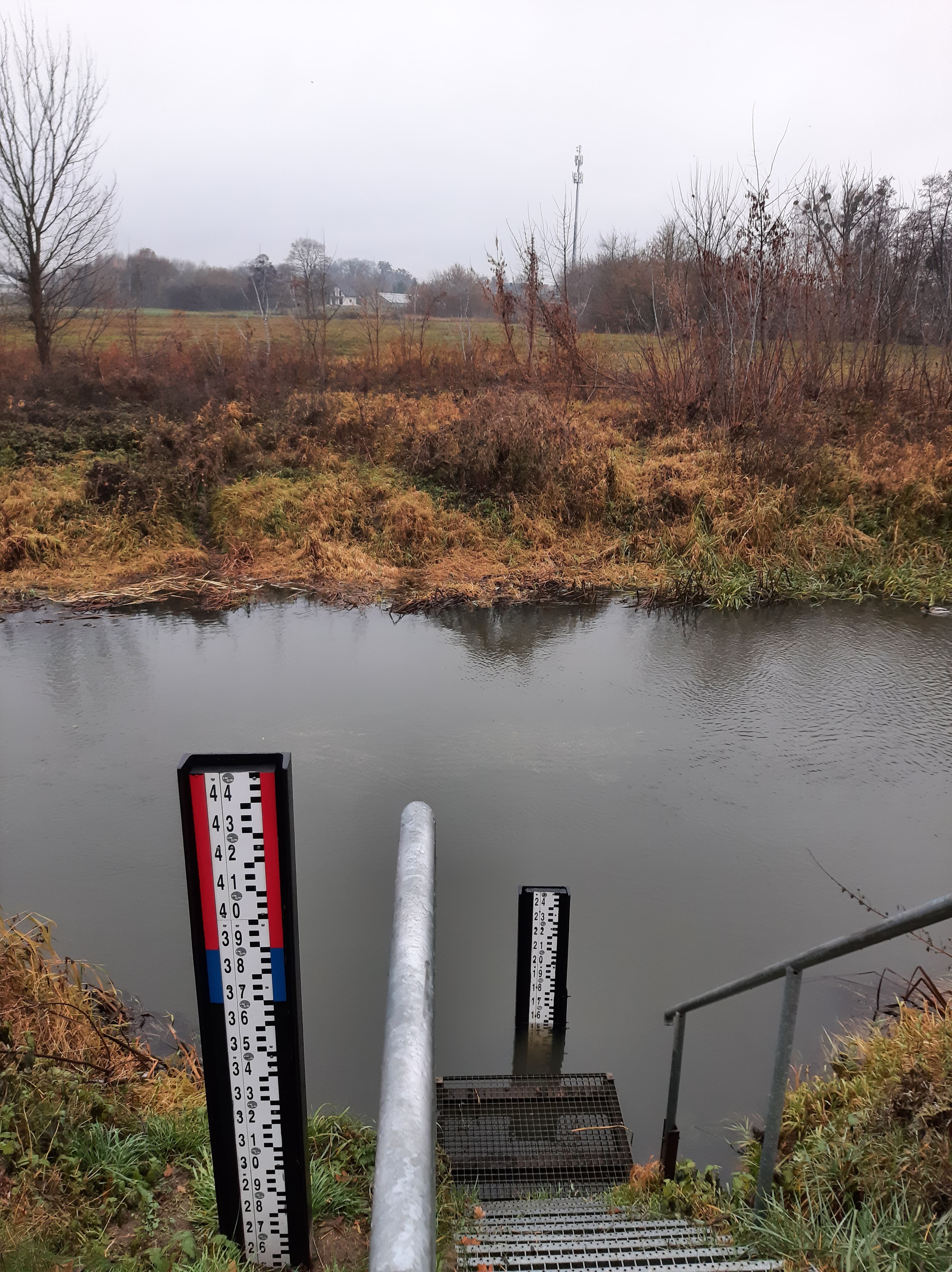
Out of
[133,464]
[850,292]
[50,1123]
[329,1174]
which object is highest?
[850,292]

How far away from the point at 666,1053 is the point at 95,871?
3.22 metres

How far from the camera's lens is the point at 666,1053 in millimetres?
3607

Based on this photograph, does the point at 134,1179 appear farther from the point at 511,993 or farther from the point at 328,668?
the point at 328,668

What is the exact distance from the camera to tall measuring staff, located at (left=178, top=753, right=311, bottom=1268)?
183cm

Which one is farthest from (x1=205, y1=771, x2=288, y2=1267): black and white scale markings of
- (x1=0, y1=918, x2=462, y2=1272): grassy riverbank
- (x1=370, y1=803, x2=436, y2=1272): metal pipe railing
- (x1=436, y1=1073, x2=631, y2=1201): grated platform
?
(x1=436, y1=1073, x2=631, y2=1201): grated platform

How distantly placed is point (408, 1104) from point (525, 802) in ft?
11.9

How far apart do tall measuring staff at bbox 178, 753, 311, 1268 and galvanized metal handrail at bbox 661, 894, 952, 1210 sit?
120 centimetres

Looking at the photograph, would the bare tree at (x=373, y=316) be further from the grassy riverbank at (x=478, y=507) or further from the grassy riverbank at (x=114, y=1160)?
the grassy riverbank at (x=114, y=1160)

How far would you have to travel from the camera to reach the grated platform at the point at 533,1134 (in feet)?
9.89

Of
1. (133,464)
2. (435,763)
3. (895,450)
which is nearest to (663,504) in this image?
(895,450)

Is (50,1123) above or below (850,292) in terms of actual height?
below

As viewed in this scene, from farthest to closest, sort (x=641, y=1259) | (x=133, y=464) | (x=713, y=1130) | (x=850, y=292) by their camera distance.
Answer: (x=850, y=292) → (x=133, y=464) → (x=713, y=1130) → (x=641, y=1259)

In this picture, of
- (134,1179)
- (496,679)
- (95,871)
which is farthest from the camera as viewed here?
(496,679)

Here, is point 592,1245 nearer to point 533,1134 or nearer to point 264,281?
point 533,1134
